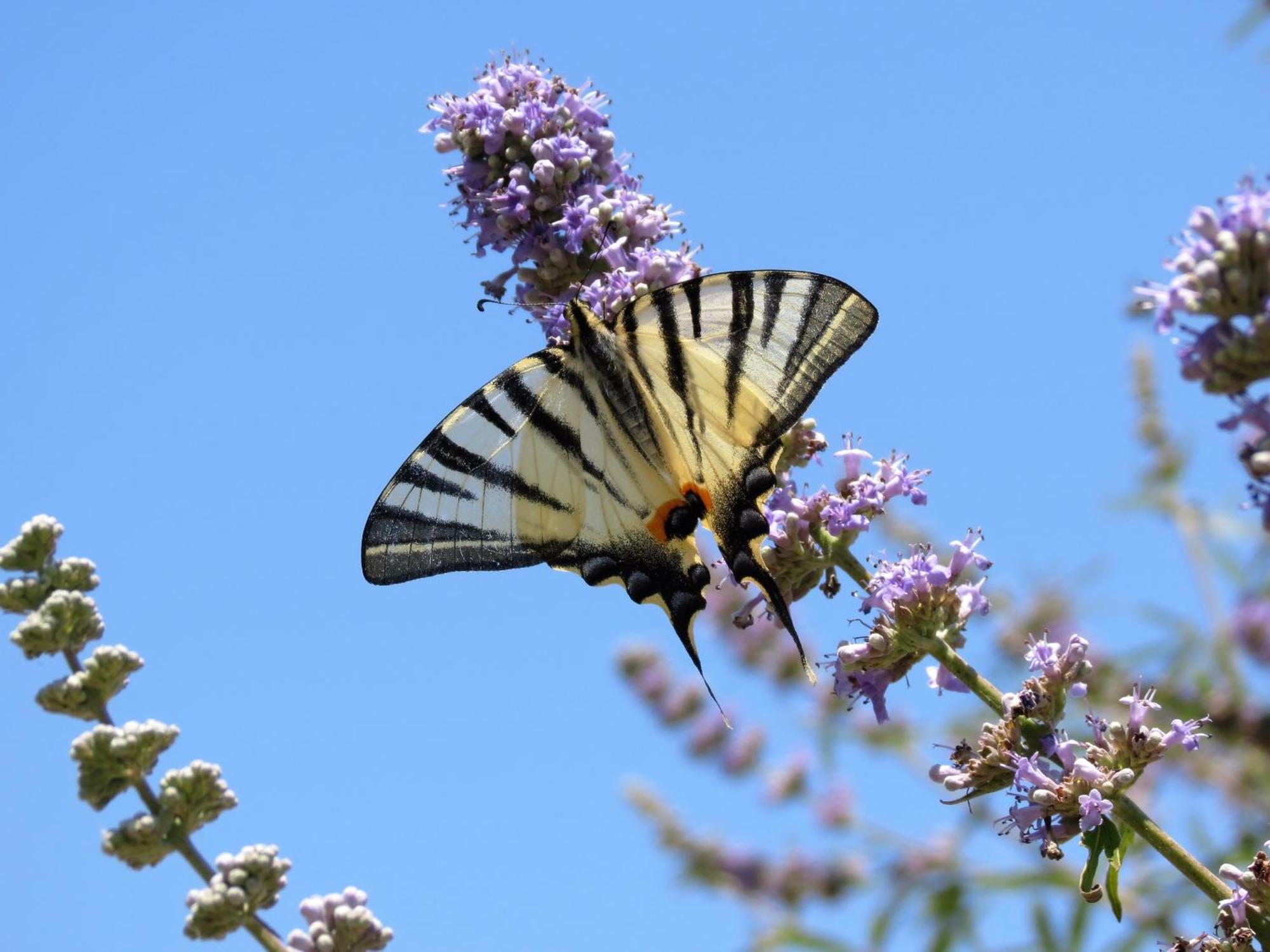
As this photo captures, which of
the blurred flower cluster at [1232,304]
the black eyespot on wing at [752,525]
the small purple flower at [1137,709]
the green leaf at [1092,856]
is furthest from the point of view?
the black eyespot on wing at [752,525]

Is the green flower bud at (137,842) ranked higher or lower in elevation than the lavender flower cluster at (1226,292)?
lower

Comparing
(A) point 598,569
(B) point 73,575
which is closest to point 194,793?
(B) point 73,575

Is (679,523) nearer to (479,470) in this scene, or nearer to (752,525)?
(752,525)

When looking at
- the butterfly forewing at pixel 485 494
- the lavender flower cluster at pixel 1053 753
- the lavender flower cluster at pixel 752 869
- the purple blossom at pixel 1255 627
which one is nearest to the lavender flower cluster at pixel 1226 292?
the lavender flower cluster at pixel 1053 753

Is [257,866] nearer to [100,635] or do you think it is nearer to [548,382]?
[100,635]

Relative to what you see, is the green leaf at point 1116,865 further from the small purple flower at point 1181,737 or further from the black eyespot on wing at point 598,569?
the black eyespot on wing at point 598,569

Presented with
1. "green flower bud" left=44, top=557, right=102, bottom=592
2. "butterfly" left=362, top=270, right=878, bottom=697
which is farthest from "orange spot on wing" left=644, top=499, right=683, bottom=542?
"green flower bud" left=44, top=557, right=102, bottom=592

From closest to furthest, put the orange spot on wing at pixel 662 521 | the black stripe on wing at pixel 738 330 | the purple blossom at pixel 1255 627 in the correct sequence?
the black stripe on wing at pixel 738 330
the orange spot on wing at pixel 662 521
the purple blossom at pixel 1255 627
